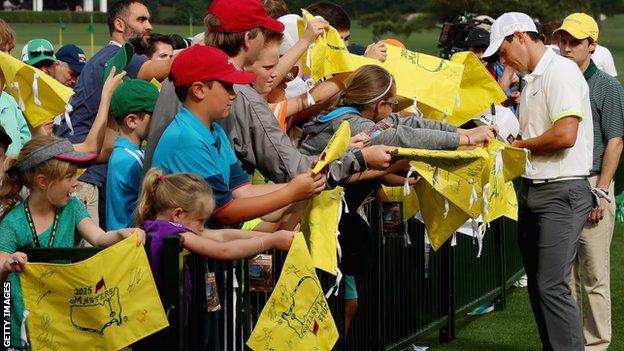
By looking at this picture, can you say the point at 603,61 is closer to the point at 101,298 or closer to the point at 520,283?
the point at 520,283

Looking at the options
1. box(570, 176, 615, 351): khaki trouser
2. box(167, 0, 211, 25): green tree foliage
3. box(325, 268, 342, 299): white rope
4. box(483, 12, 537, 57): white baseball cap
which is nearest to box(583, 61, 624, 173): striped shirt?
box(570, 176, 615, 351): khaki trouser

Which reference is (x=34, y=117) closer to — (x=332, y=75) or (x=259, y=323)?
(x=332, y=75)

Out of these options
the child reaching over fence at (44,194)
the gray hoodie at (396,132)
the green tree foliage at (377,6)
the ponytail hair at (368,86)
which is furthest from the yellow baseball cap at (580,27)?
the green tree foliage at (377,6)

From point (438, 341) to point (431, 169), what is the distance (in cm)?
298

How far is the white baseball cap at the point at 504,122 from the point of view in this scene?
8.88 metres

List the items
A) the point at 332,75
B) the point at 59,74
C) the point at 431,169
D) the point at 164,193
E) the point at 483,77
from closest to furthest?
the point at 164,193 < the point at 431,169 < the point at 332,75 < the point at 483,77 < the point at 59,74

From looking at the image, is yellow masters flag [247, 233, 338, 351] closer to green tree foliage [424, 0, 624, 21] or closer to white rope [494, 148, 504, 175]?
white rope [494, 148, 504, 175]

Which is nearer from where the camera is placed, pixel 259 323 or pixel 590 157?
pixel 259 323

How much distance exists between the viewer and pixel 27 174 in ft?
20.0

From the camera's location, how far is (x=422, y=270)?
942 centimetres

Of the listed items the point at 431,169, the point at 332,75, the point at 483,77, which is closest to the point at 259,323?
the point at 431,169

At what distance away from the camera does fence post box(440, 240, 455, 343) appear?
9.92 metres

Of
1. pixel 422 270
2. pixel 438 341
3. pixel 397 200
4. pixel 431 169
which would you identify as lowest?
pixel 438 341

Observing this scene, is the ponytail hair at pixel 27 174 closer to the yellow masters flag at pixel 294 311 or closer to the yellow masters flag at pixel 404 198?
the yellow masters flag at pixel 294 311
